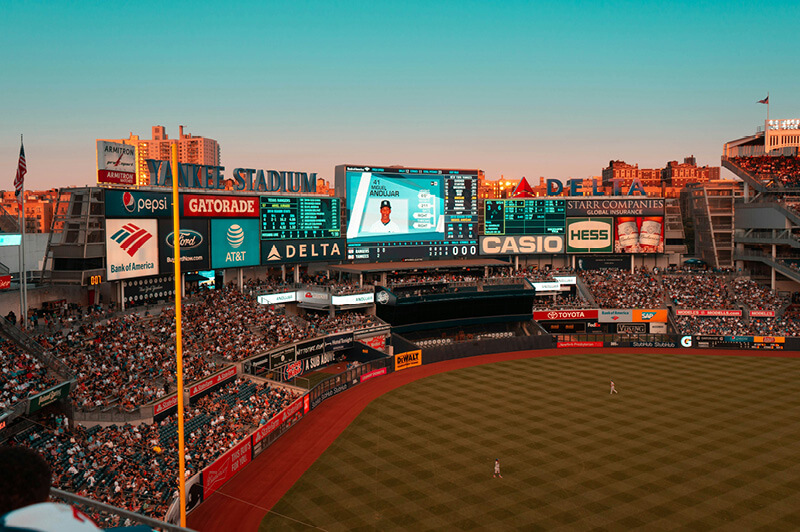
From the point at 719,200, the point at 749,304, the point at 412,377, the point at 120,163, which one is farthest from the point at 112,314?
the point at 719,200

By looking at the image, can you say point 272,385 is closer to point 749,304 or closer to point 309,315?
point 309,315

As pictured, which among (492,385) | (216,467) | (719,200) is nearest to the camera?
(216,467)

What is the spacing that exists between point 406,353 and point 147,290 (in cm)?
2117

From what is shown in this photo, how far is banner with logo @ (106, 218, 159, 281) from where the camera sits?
40.7m

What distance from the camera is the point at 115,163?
132 ft

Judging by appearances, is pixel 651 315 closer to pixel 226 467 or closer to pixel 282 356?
pixel 282 356

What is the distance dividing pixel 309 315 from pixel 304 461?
89.2 feet

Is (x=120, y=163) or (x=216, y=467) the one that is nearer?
(x=216, y=467)

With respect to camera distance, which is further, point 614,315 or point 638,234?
point 638,234

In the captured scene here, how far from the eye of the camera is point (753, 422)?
114 feet

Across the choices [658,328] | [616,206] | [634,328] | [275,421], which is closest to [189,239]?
[275,421]

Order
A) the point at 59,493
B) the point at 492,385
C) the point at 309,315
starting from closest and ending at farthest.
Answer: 1. the point at 59,493
2. the point at 492,385
3. the point at 309,315

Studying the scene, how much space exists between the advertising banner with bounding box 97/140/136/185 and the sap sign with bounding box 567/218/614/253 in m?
48.0

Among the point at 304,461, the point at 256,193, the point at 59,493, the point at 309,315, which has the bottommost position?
the point at 304,461
